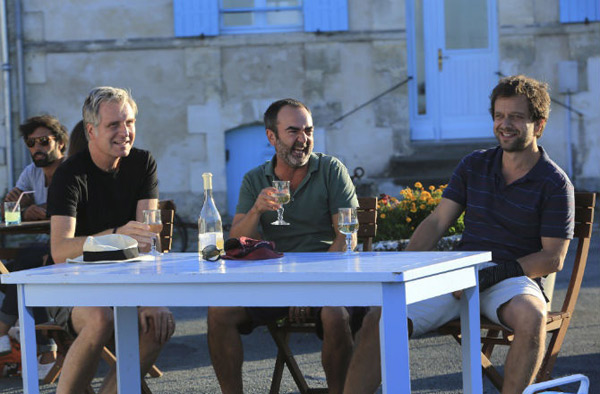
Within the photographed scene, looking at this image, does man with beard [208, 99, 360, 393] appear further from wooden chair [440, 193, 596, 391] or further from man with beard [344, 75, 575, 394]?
wooden chair [440, 193, 596, 391]

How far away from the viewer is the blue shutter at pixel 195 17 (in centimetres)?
1457

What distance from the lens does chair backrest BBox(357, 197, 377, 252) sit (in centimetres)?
546

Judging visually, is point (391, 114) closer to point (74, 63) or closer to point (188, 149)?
point (188, 149)

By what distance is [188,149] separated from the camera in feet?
48.7

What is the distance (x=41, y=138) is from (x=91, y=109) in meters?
2.42

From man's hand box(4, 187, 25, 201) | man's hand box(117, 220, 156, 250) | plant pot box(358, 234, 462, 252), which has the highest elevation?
man's hand box(4, 187, 25, 201)

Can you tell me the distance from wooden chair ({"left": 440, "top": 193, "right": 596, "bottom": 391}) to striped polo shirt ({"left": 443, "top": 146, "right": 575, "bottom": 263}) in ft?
0.58

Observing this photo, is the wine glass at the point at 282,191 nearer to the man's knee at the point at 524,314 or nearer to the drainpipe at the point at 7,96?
the man's knee at the point at 524,314

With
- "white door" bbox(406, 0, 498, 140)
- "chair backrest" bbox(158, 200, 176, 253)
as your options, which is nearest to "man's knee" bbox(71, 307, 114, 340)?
"chair backrest" bbox(158, 200, 176, 253)

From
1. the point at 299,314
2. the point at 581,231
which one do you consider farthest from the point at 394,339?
the point at 581,231

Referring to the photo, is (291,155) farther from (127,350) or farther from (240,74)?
(240,74)

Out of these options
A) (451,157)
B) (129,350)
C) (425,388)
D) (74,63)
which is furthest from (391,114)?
(129,350)

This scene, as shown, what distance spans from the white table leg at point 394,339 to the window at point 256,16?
36.7 ft

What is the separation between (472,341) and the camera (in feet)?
13.9
